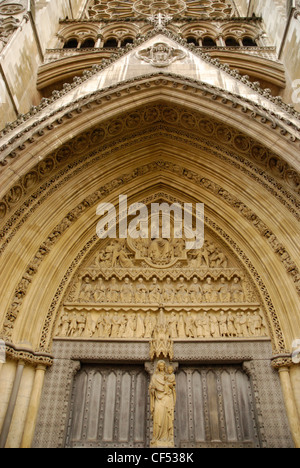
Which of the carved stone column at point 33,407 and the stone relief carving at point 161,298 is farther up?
the stone relief carving at point 161,298

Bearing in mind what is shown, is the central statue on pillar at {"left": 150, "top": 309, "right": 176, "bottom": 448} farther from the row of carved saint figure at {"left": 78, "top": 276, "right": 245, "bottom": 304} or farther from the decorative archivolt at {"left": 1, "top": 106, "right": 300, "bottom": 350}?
the decorative archivolt at {"left": 1, "top": 106, "right": 300, "bottom": 350}

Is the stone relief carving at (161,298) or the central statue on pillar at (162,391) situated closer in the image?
the central statue on pillar at (162,391)

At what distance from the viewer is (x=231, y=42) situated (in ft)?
37.8

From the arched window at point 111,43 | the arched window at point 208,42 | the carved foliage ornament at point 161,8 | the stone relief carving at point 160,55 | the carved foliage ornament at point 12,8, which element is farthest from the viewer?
the carved foliage ornament at point 161,8

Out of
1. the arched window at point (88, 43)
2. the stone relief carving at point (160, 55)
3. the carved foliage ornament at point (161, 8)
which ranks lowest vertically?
the stone relief carving at point (160, 55)

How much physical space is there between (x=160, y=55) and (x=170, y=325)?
586 centimetres

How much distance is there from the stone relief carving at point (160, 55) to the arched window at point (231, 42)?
15.1 ft

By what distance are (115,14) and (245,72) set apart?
24.3ft

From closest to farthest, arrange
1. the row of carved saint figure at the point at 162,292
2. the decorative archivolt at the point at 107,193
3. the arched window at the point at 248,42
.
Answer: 1. the decorative archivolt at the point at 107,193
2. the row of carved saint figure at the point at 162,292
3. the arched window at the point at 248,42

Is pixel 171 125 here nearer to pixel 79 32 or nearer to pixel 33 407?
pixel 33 407

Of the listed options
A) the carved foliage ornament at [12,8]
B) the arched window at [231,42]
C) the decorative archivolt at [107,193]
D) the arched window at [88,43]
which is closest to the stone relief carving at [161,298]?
the decorative archivolt at [107,193]

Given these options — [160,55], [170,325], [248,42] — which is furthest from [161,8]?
[170,325]

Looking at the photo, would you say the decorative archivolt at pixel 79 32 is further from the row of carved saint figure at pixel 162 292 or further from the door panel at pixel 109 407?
the door panel at pixel 109 407

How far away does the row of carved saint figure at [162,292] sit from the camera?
267 inches
